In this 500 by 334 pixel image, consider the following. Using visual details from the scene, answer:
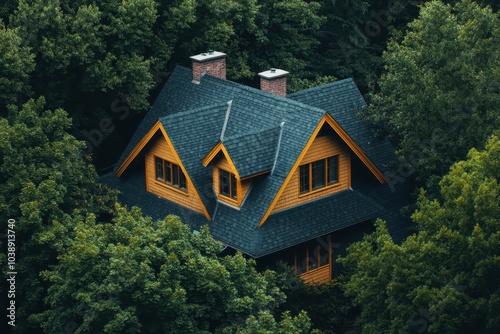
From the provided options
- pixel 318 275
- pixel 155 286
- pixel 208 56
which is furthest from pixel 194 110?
pixel 155 286

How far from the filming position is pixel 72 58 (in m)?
46.8

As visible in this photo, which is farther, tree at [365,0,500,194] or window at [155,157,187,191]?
window at [155,157,187,191]

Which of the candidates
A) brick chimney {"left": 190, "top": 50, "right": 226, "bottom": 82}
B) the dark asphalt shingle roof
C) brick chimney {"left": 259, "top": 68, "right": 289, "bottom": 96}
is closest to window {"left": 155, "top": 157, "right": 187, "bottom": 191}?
the dark asphalt shingle roof

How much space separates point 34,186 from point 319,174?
12.1 metres

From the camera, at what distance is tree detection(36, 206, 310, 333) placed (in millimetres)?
34594

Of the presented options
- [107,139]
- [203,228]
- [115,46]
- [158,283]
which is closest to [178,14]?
[115,46]

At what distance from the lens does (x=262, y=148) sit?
42375 mm

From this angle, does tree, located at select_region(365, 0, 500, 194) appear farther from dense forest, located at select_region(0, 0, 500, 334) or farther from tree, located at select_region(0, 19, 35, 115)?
tree, located at select_region(0, 19, 35, 115)

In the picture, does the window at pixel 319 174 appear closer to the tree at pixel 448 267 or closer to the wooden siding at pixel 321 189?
the wooden siding at pixel 321 189

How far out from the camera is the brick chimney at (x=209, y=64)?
160ft

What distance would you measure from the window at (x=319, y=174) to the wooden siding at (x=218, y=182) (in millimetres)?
2458

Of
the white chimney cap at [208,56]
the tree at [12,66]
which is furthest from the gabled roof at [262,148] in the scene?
the tree at [12,66]

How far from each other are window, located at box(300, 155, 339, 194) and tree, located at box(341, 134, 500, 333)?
659 centimetres

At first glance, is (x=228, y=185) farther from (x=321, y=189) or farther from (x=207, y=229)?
(x=207, y=229)
